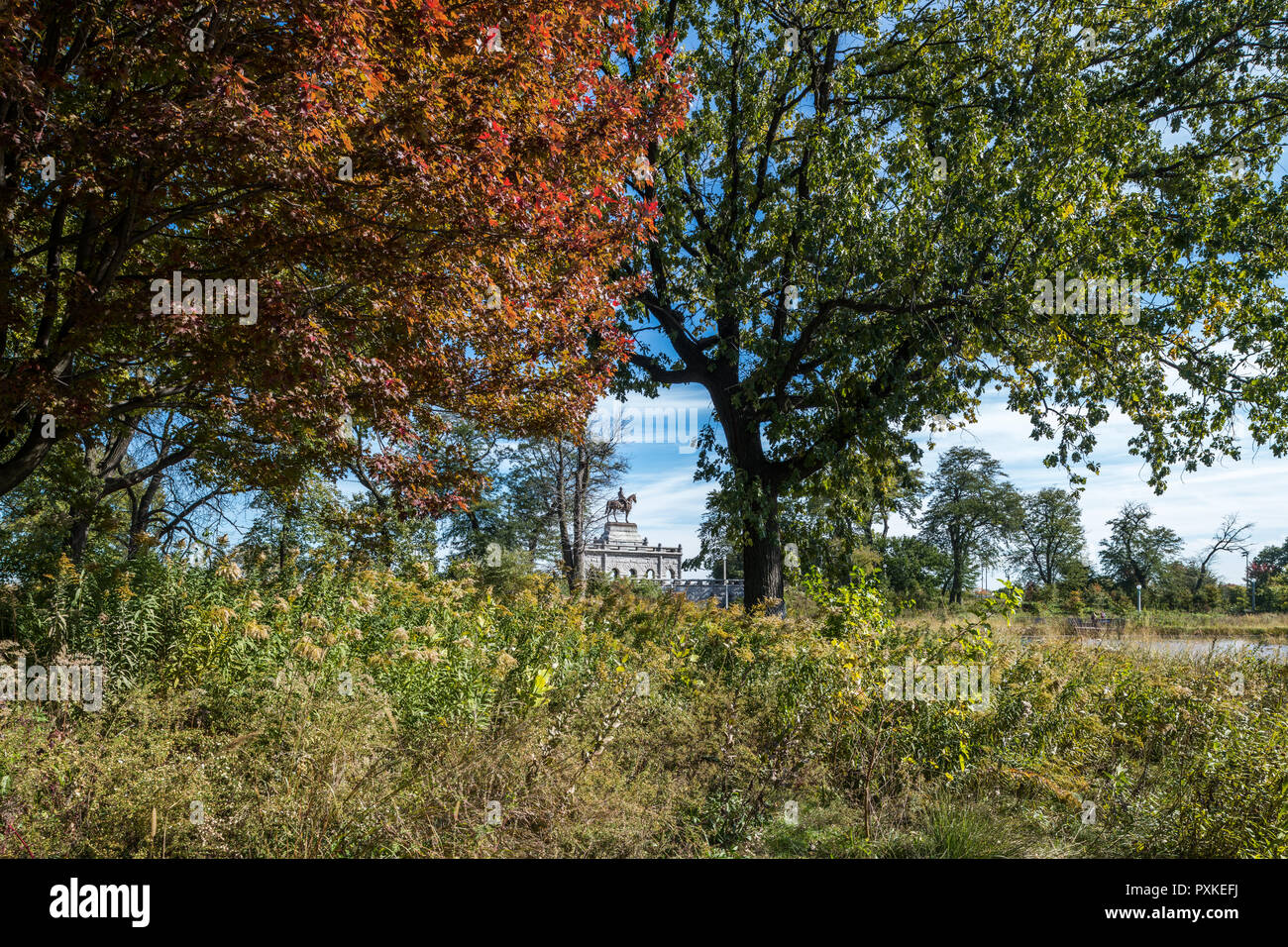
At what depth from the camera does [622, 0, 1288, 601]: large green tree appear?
1075cm

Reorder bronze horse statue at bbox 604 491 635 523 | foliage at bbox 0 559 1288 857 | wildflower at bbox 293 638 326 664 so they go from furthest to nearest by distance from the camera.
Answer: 1. bronze horse statue at bbox 604 491 635 523
2. wildflower at bbox 293 638 326 664
3. foliage at bbox 0 559 1288 857

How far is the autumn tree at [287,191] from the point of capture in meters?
4.94

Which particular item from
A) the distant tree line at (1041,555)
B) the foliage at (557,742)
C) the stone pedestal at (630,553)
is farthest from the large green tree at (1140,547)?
the foliage at (557,742)

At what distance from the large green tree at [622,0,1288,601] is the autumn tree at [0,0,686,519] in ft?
17.7

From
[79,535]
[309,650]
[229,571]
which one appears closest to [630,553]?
[79,535]

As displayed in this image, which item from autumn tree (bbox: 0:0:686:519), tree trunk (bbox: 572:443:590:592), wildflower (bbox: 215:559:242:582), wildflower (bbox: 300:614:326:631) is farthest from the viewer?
tree trunk (bbox: 572:443:590:592)

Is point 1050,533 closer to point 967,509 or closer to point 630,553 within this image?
point 967,509

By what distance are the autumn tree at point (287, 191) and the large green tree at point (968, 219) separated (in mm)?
5407

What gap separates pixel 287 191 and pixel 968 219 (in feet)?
29.4

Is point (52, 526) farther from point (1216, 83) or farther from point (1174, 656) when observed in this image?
point (1216, 83)

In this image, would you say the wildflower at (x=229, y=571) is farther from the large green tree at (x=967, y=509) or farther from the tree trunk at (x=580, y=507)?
the large green tree at (x=967, y=509)

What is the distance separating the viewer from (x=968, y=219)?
1016 cm

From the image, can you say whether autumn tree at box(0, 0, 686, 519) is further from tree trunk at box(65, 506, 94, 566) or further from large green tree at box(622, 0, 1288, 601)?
large green tree at box(622, 0, 1288, 601)

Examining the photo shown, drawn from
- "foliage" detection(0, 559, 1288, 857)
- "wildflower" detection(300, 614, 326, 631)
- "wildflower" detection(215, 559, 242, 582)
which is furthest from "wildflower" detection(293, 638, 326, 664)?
"wildflower" detection(215, 559, 242, 582)
